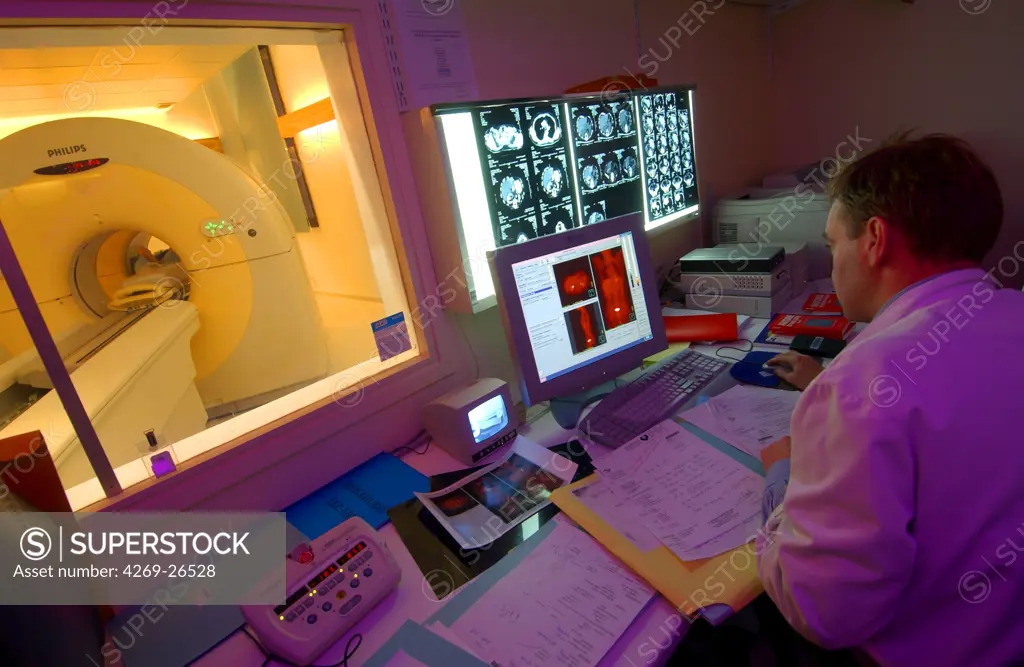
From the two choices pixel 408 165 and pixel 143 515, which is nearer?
pixel 143 515

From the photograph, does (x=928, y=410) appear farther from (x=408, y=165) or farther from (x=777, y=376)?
(x=408, y=165)

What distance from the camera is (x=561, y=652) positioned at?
27.2 inches

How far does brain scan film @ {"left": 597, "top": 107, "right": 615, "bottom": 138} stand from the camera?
1501 millimetres

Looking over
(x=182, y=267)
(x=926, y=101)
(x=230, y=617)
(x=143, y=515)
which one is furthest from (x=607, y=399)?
(x=926, y=101)

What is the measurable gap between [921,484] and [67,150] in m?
1.82

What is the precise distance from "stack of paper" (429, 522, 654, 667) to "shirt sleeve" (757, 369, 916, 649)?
0.22 m

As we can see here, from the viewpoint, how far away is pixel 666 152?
179cm

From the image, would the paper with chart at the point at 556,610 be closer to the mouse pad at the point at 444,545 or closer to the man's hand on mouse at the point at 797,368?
the mouse pad at the point at 444,545

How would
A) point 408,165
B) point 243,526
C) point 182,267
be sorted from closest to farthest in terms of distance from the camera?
point 243,526 < point 408,165 < point 182,267

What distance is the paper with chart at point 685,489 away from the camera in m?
0.84

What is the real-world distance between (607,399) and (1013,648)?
779mm

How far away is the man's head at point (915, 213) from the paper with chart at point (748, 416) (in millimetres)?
351

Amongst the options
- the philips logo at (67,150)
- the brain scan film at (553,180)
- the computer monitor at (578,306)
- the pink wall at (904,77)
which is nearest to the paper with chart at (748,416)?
the computer monitor at (578,306)

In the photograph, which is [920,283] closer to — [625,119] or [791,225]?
[625,119]
